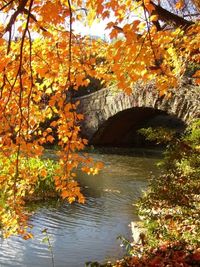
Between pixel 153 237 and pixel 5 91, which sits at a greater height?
pixel 5 91

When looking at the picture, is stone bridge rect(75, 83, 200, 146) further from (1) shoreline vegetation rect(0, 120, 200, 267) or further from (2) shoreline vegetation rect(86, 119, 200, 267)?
(2) shoreline vegetation rect(86, 119, 200, 267)

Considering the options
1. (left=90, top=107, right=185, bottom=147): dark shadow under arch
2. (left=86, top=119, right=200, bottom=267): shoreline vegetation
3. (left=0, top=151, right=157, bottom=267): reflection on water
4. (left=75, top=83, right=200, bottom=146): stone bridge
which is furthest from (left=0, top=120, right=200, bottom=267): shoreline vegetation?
(left=90, top=107, right=185, bottom=147): dark shadow under arch

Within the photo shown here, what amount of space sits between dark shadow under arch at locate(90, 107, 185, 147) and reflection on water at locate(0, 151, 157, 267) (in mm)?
6101

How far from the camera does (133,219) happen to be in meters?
8.43

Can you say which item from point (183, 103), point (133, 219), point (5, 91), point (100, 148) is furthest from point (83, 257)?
point (100, 148)

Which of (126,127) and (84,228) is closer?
(84,228)

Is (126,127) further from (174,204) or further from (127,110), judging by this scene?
(174,204)

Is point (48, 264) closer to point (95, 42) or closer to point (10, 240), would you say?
point (10, 240)

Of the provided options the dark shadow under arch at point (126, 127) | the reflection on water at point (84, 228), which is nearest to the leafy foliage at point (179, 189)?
the reflection on water at point (84, 228)

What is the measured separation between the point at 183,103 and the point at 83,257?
8.76m

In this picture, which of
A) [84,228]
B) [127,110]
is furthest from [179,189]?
[127,110]

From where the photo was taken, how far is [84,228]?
7781mm

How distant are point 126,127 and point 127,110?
3.30 m

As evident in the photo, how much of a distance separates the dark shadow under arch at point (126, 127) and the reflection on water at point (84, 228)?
20.0 feet
